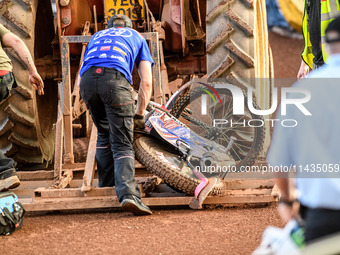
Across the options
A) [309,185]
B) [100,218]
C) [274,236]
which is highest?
[309,185]

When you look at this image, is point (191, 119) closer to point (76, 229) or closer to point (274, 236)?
point (76, 229)

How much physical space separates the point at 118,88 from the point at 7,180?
1098 millimetres

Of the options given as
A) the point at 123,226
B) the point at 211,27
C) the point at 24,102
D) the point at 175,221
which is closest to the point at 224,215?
the point at 175,221

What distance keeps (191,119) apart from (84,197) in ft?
4.18

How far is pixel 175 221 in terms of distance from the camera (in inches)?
169

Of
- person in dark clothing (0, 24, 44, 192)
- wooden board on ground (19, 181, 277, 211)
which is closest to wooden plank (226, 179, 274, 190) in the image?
wooden board on ground (19, 181, 277, 211)

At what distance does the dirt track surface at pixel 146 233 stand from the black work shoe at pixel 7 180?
32 centimetres

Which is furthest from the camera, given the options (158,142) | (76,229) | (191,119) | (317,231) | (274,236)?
(191,119)

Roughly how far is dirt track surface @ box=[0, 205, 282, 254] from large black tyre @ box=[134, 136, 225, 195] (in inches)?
7.5

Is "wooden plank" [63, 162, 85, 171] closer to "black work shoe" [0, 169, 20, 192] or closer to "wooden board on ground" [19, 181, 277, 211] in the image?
"wooden board on ground" [19, 181, 277, 211]

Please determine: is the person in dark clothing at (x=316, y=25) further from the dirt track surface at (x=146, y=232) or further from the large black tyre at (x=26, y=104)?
the large black tyre at (x=26, y=104)

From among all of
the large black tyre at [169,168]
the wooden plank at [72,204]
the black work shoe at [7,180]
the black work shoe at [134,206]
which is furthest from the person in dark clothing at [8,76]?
the large black tyre at [169,168]

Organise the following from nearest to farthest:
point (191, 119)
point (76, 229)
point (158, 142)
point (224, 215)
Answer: point (76, 229) → point (224, 215) → point (158, 142) → point (191, 119)

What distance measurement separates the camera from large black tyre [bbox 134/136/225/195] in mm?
4691
